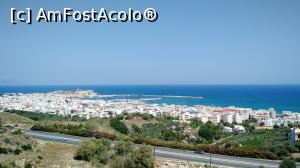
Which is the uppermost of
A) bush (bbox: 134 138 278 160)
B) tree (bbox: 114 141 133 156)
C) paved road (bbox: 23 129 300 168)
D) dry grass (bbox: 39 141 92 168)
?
tree (bbox: 114 141 133 156)

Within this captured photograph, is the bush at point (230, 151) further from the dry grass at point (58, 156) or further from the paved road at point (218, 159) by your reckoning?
the dry grass at point (58, 156)

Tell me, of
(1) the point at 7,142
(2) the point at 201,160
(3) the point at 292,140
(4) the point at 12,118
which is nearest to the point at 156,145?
(2) the point at 201,160

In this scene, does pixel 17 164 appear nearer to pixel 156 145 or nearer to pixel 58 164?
pixel 58 164

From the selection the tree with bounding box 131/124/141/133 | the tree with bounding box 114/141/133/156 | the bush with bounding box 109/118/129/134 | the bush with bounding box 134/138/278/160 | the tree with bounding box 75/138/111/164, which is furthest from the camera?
the tree with bounding box 131/124/141/133

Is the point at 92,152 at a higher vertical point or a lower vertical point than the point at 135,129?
higher

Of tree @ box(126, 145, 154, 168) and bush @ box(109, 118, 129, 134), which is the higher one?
tree @ box(126, 145, 154, 168)

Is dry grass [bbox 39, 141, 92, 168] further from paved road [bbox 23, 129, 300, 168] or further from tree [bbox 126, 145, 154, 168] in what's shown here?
paved road [bbox 23, 129, 300, 168]

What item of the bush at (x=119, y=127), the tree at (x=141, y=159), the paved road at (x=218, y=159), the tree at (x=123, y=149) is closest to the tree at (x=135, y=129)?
the bush at (x=119, y=127)

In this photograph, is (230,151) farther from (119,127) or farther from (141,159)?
(119,127)

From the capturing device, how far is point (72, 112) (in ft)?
253

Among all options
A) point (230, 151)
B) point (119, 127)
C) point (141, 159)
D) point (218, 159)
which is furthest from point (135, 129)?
point (141, 159)

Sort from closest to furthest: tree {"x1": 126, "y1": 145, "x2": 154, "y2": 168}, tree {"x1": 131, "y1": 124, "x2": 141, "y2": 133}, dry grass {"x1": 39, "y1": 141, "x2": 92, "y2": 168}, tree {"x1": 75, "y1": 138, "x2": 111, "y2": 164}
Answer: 1. tree {"x1": 126, "y1": 145, "x2": 154, "y2": 168}
2. dry grass {"x1": 39, "y1": 141, "x2": 92, "y2": 168}
3. tree {"x1": 75, "y1": 138, "x2": 111, "y2": 164}
4. tree {"x1": 131, "y1": 124, "x2": 141, "y2": 133}

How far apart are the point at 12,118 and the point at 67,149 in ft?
74.7

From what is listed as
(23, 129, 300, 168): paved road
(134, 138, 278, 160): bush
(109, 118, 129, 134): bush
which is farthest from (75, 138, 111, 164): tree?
(109, 118, 129, 134): bush
